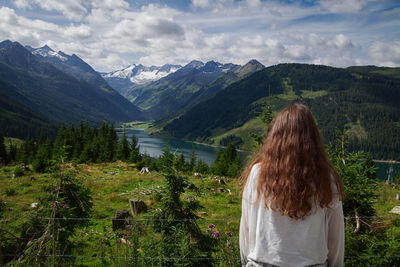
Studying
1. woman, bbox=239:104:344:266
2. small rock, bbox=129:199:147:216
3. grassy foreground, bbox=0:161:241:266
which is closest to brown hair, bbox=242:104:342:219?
woman, bbox=239:104:344:266

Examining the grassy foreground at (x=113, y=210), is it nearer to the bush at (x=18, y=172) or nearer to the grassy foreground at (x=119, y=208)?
the grassy foreground at (x=119, y=208)

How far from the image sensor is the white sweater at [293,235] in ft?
7.80

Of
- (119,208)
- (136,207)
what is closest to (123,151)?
(119,208)

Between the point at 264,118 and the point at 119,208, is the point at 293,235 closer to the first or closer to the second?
the point at 264,118

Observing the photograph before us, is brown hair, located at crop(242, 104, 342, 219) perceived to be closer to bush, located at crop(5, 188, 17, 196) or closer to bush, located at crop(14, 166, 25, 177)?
bush, located at crop(5, 188, 17, 196)

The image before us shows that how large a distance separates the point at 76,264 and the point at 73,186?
2.11 meters

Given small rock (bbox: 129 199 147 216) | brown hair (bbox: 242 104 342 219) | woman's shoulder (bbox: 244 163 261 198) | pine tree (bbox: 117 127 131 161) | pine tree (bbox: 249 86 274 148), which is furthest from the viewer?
pine tree (bbox: 117 127 131 161)

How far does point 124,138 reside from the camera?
46094 mm

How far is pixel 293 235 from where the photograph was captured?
239 centimetres

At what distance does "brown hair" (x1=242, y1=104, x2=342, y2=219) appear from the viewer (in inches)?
91.8

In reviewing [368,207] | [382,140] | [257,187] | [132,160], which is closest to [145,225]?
[257,187]

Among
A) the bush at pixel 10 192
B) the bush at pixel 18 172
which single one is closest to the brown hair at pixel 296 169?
the bush at pixel 10 192

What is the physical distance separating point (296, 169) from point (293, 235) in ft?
2.13

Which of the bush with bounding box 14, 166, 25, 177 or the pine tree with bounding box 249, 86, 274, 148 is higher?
the pine tree with bounding box 249, 86, 274, 148
